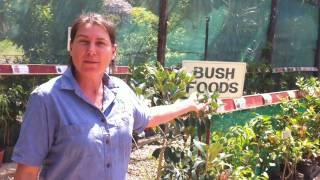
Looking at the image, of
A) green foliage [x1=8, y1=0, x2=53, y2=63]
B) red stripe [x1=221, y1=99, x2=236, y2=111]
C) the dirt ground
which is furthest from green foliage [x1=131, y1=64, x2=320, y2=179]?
green foliage [x1=8, y1=0, x2=53, y2=63]

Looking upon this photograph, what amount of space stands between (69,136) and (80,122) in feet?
0.23

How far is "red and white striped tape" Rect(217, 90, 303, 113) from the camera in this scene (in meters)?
3.60

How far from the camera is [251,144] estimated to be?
3984mm

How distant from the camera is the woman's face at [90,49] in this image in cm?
194

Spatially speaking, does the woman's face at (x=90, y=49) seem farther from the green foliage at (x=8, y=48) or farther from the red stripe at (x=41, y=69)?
the green foliage at (x=8, y=48)

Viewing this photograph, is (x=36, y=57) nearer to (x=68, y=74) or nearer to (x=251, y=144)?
(x=251, y=144)

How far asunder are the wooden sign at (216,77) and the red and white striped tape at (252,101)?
0.13 m

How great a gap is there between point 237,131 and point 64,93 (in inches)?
85.0

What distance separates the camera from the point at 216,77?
3.20 metres

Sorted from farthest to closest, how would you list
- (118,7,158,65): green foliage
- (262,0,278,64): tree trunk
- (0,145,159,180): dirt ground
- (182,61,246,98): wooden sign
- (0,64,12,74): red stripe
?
(262,0,278,64): tree trunk < (118,7,158,65): green foliage < (0,64,12,74): red stripe < (0,145,159,180): dirt ground < (182,61,246,98): wooden sign

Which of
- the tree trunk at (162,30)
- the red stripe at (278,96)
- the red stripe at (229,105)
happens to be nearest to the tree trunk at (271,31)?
the tree trunk at (162,30)

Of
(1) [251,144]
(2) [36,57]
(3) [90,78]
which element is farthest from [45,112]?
(2) [36,57]

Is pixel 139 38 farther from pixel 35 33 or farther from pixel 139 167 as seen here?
pixel 139 167

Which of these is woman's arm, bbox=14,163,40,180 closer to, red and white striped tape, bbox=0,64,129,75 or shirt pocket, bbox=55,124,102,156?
shirt pocket, bbox=55,124,102,156
